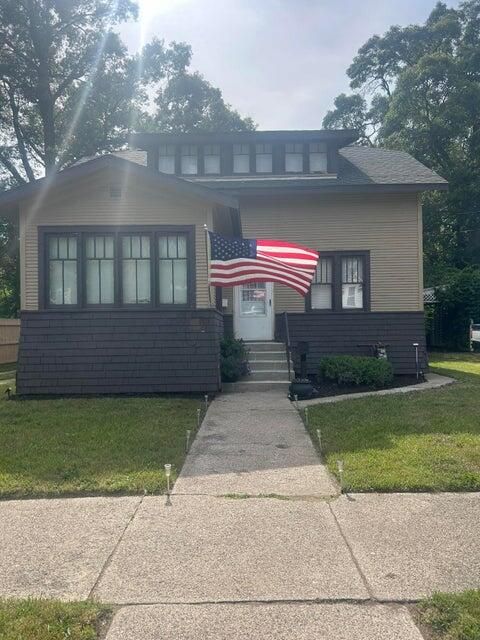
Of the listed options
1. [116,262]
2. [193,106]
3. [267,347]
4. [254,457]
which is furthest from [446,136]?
[254,457]

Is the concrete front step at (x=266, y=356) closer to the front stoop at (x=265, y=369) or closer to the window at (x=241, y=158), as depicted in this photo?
the front stoop at (x=265, y=369)

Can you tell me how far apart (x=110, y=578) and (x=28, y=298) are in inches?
324

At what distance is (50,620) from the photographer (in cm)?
275

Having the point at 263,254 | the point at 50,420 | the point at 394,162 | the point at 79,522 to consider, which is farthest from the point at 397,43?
the point at 79,522

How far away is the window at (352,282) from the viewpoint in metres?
13.9

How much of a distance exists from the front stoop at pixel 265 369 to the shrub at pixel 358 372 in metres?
0.97

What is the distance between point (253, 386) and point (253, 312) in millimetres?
3521

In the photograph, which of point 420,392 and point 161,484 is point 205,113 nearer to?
point 420,392

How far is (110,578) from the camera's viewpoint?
3246 millimetres

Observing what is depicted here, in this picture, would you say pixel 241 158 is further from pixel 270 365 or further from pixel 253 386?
pixel 253 386

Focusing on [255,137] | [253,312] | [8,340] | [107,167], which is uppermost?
[255,137]

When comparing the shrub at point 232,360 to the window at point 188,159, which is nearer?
the shrub at point 232,360

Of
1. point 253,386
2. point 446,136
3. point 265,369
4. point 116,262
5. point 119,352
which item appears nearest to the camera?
point 119,352

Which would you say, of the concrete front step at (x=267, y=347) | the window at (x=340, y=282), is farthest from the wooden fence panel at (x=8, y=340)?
the window at (x=340, y=282)
